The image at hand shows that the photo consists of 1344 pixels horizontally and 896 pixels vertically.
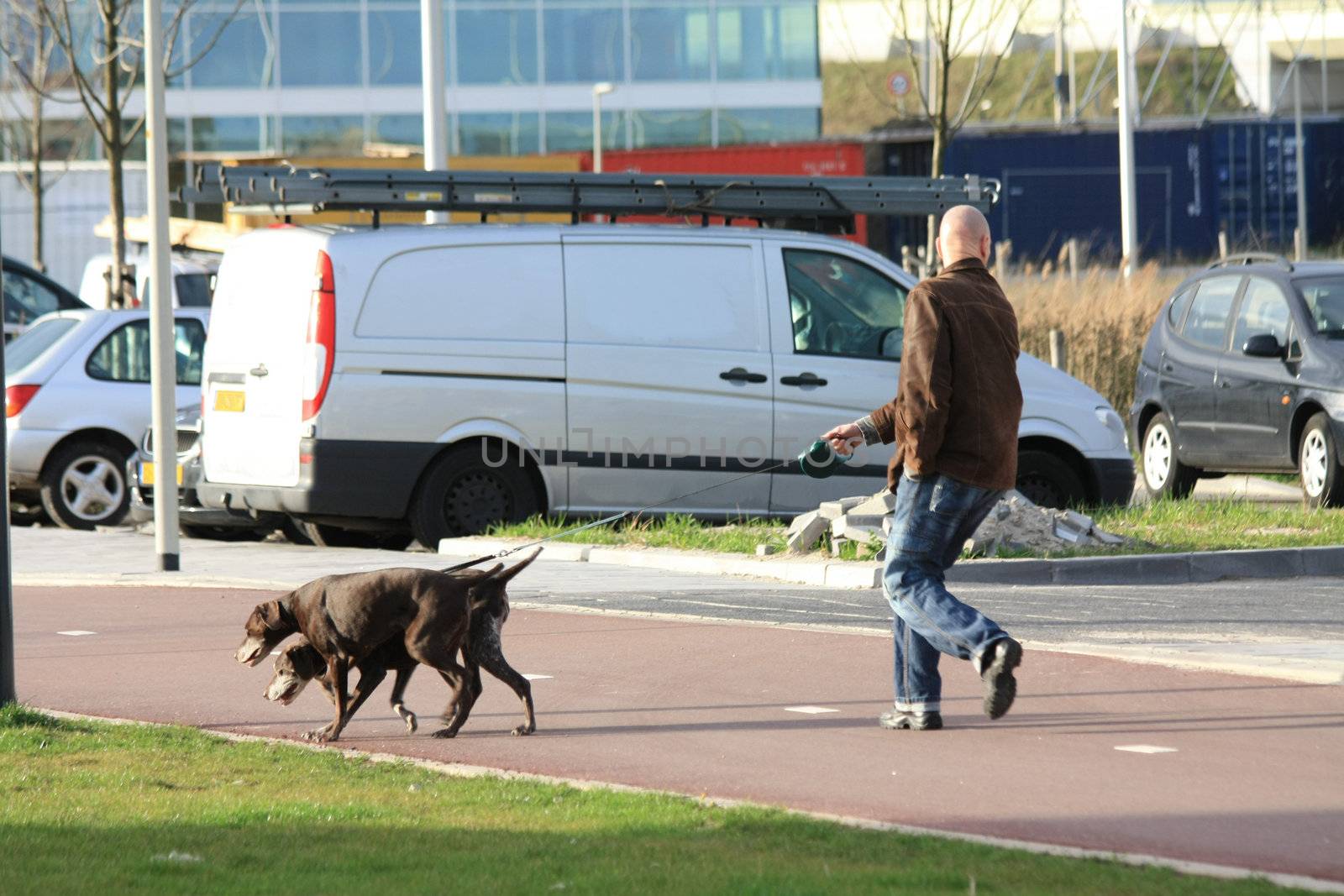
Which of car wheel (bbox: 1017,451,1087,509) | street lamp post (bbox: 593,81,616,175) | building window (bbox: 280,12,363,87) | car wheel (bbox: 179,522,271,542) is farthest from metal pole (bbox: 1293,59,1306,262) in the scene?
car wheel (bbox: 179,522,271,542)

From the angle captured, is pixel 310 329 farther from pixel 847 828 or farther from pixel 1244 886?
pixel 1244 886

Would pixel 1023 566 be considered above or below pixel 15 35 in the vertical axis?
below

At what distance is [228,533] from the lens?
15117mm

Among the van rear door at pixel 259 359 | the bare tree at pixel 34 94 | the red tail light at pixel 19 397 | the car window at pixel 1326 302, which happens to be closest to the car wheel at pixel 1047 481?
the car window at pixel 1326 302

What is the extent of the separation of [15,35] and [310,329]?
22549 mm

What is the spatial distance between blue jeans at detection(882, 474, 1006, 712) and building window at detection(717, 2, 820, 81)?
42.9 m

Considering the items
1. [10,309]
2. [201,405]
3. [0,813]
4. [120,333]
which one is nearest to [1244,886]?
[0,813]

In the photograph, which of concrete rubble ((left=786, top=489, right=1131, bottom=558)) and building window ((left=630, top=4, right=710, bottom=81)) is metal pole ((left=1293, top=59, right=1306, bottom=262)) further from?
concrete rubble ((left=786, top=489, right=1131, bottom=558))

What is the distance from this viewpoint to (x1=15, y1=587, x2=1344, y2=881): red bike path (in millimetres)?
5688

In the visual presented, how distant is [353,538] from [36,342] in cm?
359

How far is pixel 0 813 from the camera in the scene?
5.82 m

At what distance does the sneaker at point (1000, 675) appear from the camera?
6746 mm

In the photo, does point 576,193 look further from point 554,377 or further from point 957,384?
point 957,384

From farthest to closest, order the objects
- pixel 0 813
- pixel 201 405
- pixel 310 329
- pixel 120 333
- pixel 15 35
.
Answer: pixel 15 35 < pixel 120 333 < pixel 201 405 < pixel 310 329 < pixel 0 813
